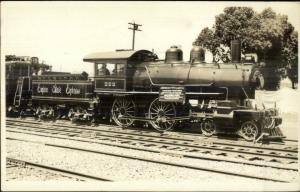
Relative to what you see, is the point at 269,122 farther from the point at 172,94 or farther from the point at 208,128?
the point at 172,94

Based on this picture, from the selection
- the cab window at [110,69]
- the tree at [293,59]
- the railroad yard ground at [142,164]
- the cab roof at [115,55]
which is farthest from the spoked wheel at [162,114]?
the tree at [293,59]

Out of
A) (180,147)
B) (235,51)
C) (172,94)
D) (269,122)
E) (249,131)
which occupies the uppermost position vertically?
(235,51)

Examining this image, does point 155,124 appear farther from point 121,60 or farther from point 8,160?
point 8,160

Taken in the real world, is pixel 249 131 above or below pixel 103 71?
below

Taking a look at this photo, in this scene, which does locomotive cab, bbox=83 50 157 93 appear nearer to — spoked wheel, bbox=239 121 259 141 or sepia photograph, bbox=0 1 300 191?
sepia photograph, bbox=0 1 300 191

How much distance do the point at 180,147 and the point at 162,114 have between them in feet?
7.99

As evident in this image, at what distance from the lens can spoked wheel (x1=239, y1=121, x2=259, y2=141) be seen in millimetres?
9102

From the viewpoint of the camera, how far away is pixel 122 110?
1173cm

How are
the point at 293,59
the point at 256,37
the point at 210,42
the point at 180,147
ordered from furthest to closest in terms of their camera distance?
the point at 210,42 → the point at 256,37 → the point at 180,147 → the point at 293,59

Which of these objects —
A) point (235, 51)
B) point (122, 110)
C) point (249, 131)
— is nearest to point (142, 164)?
point (249, 131)

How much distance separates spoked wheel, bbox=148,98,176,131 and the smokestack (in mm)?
2087

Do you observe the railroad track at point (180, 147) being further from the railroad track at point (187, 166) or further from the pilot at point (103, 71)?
the pilot at point (103, 71)

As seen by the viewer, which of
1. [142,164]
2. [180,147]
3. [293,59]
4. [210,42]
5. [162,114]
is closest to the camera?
[142,164]

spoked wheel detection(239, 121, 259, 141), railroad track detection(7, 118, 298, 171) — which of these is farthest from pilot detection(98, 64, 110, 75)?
spoked wheel detection(239, 121, 259, 141)
